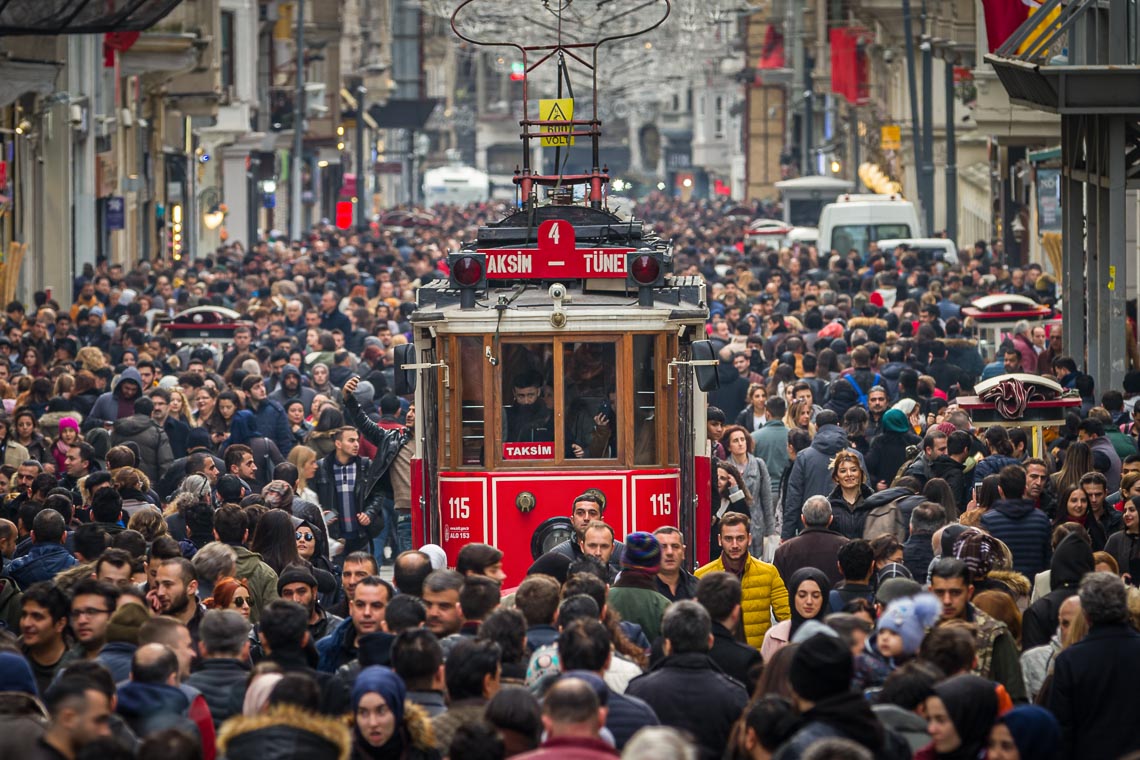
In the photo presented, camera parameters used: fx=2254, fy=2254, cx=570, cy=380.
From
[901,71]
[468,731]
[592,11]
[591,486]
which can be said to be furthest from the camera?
[592,11]

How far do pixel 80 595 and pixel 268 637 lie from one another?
0.90 metres

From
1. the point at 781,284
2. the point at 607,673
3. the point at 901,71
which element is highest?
the point at 901,71

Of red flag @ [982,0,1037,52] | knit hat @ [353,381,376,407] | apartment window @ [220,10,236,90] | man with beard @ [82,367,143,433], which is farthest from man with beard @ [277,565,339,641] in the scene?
apartment window @ [220,10,236,90]

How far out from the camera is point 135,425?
1689 centimetres

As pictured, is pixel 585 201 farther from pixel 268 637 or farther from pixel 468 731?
pixel 468 731

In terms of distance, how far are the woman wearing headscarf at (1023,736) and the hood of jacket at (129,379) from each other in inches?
466

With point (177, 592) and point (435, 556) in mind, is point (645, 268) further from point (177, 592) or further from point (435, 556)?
point (177, 592)

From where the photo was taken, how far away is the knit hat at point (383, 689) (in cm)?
791

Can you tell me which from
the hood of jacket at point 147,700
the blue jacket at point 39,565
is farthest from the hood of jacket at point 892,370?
the hood of jacket at point 147,700

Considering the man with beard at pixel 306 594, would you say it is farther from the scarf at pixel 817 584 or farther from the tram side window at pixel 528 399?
the tram side window at pixel 528 399

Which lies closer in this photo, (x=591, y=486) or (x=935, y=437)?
(x=591, y=486)

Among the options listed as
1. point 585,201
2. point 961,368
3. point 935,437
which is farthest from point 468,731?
point 961,368

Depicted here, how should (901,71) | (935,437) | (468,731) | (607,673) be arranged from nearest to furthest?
(468,731) → (607,673) → (935,437) → (901,71)

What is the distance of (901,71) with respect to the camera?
60250mm
